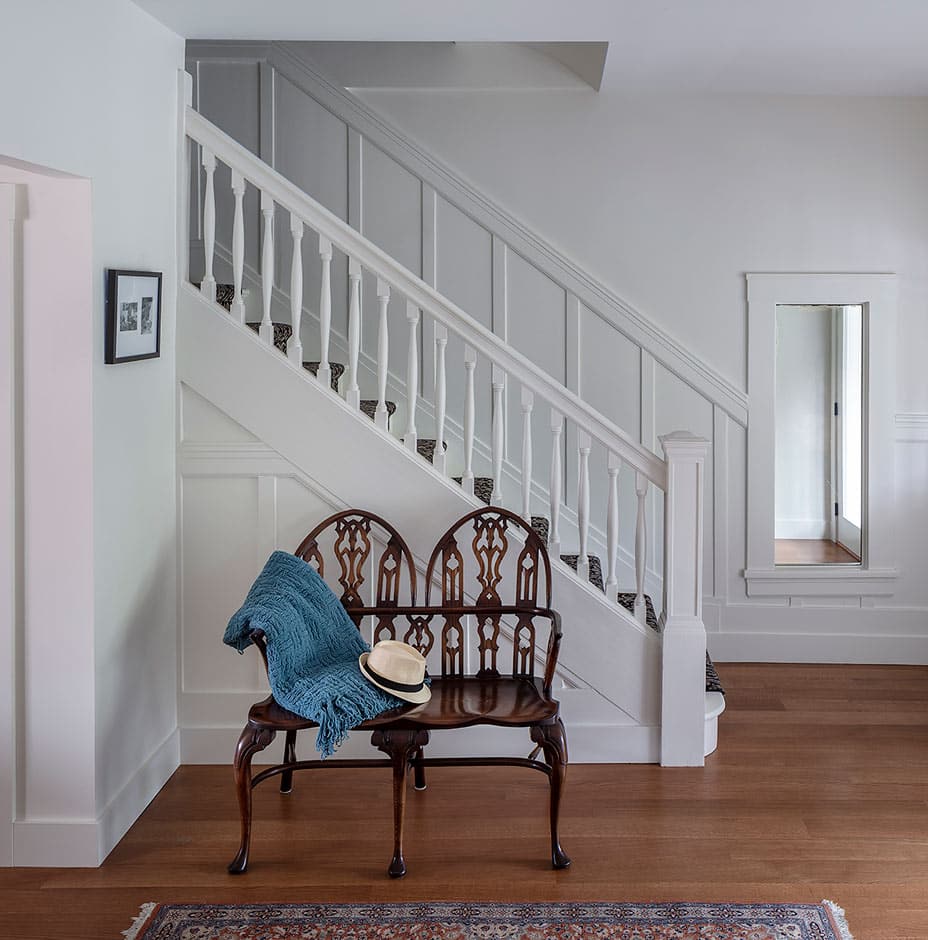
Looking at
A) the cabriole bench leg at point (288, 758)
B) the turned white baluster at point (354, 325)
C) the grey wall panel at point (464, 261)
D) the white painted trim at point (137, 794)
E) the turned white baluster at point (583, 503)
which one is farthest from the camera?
the grey wall panel at point (464, 261)

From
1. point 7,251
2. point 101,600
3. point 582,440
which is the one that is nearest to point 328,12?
point 7,251

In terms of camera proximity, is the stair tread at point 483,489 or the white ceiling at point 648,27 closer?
the white ceiling at point 648,27

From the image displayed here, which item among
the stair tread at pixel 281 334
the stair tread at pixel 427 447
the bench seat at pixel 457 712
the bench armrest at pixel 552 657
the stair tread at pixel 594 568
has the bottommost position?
the bench seat at pixel 457 712

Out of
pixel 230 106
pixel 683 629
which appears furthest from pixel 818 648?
pixel 230 106

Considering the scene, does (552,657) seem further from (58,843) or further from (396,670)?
(58,843)

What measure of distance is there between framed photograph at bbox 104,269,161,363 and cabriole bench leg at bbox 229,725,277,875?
122 centimetres

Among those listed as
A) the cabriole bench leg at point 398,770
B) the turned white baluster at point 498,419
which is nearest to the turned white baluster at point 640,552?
Answer: the turned white baluster at point 498,419

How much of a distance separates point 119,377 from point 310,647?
1.06 meters

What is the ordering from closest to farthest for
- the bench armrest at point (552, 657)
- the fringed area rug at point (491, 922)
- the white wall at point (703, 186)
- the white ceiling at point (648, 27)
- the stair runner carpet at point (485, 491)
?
the fringed area rug at point (491, 922)
the bench armrest at point (552, 657)
the white ceiling at point (648, 27)
the stair runner carpet at point (485, 491)
the white wall at point (703, 186)

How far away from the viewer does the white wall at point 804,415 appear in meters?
5.75

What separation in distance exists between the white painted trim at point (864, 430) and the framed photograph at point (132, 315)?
3060 mm

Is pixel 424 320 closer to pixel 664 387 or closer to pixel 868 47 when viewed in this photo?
pixel 664 387

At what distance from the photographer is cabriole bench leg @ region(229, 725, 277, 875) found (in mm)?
3406

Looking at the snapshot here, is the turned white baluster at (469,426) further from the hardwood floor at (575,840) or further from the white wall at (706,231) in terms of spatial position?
the white wall at (706,231)
